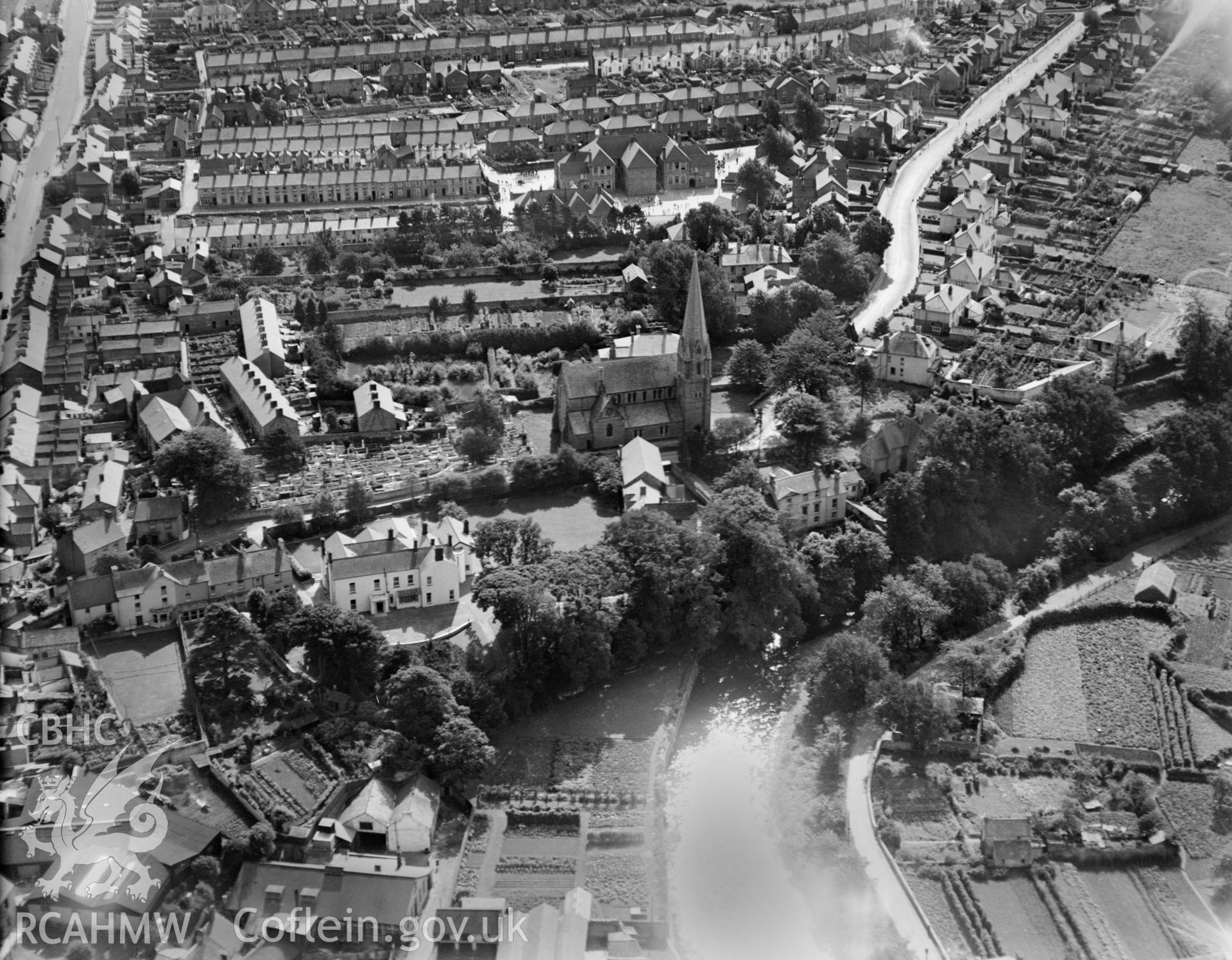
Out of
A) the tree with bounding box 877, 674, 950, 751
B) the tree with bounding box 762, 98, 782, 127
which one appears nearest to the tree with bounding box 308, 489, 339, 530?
the tree with bounding box 877, 674, 950, 751

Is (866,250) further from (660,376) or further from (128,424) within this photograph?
(128,424)

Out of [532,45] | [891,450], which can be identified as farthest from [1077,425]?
[532,45]

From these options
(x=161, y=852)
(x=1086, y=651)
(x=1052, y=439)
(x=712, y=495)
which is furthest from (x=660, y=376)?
(x=161, y=852)

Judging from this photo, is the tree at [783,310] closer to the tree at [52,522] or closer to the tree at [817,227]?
the tree at [817,227]

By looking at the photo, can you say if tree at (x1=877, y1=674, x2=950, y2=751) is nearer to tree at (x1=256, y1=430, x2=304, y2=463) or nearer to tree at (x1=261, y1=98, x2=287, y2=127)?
tree at (x1=256, y1=430, x2=304, y2=463)

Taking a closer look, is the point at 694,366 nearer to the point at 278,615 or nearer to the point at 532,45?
the point at 278,615

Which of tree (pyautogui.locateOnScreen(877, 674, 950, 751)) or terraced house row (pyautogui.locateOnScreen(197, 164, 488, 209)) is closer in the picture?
tree (pyautogui.locateOnScreen(877, 674, 950, 751))

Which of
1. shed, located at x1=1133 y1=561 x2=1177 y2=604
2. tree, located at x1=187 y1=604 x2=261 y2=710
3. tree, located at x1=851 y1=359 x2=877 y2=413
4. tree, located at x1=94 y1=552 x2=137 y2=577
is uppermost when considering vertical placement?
tree, located at x1=851 y1=359 x2=877 y2=413
